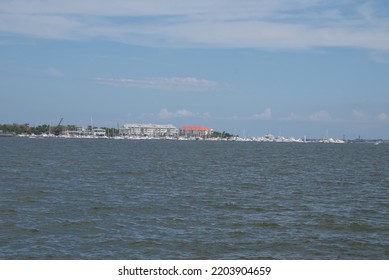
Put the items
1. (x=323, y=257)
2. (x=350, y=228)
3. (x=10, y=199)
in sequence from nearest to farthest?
(x=323, y=257) → (x=350, y=228) → (x=10, y=199)

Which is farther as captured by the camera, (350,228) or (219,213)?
(219,213)

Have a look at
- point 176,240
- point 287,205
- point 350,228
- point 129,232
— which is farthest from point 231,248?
point 287,205

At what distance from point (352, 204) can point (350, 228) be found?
796 cm

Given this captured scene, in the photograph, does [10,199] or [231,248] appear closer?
[231,248]

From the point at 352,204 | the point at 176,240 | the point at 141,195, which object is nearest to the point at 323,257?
the point at 176,240

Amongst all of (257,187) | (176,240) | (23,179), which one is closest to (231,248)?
(176,240)

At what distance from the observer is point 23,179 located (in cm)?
4266

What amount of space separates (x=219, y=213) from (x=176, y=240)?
679 cm

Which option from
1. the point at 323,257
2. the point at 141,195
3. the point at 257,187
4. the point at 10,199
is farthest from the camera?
the point at 257,187
